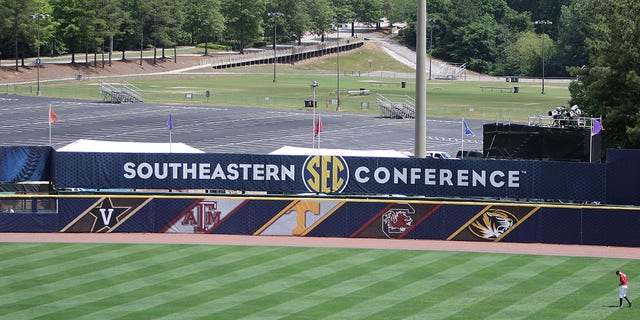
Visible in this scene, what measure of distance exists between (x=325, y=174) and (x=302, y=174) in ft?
3.26

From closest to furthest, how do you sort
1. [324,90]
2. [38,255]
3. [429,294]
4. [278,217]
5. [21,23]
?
[429,294]
[38,255]
[278,217]
[21,23]
[324,90]

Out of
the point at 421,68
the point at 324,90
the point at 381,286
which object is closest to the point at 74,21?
the point at 324,90

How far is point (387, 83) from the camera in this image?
6240 inches

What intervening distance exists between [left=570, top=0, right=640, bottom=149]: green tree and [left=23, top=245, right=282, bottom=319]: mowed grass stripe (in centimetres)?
2271

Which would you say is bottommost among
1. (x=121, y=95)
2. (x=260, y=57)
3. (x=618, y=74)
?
(x=121, y=95)

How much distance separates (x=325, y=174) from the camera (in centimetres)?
4666

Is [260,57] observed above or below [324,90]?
above

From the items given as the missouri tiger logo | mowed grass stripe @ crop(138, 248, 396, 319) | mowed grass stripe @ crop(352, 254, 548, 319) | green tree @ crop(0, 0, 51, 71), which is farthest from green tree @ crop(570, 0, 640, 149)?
green tree @ crop(0, 0, 51, 71)

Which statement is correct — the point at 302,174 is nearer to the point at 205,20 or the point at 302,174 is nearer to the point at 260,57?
the point at 205,20

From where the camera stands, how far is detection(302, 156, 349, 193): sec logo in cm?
4662

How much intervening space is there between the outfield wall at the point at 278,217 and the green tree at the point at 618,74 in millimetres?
12690

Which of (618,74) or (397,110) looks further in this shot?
(397,110)

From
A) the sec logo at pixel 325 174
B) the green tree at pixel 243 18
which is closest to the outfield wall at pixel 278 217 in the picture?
the sec logo at pixel 325 174

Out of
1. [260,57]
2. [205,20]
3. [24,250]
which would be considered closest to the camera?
[24,250]
